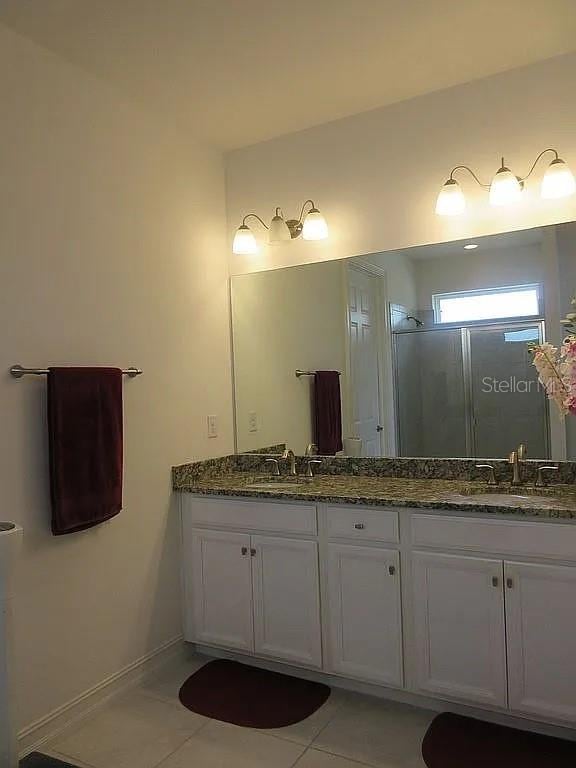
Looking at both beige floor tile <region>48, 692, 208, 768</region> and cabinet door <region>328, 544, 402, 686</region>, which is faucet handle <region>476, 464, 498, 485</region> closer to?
cabinet door <region>328, 544, 402, 686</region>

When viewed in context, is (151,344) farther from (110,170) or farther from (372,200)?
(372,200)

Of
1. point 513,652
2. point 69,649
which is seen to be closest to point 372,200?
point 513,652

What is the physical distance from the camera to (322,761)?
2.06 m

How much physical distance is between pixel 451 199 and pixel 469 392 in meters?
0.84

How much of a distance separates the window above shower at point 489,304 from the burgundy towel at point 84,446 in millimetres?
1453

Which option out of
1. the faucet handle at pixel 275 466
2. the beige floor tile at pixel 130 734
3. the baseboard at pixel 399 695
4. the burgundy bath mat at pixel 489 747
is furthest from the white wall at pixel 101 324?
the burgundy bath mat at pixel 489 747

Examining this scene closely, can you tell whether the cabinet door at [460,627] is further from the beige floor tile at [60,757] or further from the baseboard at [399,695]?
the beige floor tile at [60,757]

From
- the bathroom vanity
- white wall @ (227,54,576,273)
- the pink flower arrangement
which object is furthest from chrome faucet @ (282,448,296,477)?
the pink flower arrangement

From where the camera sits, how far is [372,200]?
2.88 m

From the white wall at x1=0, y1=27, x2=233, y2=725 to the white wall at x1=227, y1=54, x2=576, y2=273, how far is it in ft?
1.04

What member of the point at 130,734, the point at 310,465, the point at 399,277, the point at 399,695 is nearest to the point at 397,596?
the point at 399,695

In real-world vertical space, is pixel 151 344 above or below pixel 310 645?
above

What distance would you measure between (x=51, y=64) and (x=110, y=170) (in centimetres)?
43

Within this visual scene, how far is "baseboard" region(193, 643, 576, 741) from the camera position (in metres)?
2.15
